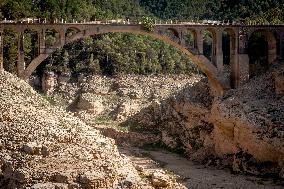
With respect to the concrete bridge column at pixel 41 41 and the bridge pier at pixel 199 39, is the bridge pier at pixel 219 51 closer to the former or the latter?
the bridge pier at pixel 199 39

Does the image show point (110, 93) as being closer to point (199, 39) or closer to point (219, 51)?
point (199, 39)

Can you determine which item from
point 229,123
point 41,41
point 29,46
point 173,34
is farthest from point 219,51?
point 29,46

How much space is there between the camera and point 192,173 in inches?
1981

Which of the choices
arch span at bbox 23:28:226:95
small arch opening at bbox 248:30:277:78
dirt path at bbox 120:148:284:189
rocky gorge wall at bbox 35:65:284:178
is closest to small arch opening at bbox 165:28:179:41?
arch span at bbox 23:28:226:95

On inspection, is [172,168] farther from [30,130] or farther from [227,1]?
[227,1]

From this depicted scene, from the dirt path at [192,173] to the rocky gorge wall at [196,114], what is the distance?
1112 millimetres

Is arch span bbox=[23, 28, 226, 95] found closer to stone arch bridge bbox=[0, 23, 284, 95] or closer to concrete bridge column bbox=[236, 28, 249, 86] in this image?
stone arch bridge bbox=[0, 23, 284, 95]

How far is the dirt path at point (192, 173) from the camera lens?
45.2m

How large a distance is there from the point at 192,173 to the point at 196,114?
1157 cm

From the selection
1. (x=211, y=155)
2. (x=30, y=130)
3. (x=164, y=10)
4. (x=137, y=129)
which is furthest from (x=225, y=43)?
(x=30, y=130)

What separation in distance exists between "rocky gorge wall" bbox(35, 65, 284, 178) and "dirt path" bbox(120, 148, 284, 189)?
111 cm

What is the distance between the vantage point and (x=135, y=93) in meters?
75.6

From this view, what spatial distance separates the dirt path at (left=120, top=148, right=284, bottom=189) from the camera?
45.2 meters

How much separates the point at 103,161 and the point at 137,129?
32.6m
